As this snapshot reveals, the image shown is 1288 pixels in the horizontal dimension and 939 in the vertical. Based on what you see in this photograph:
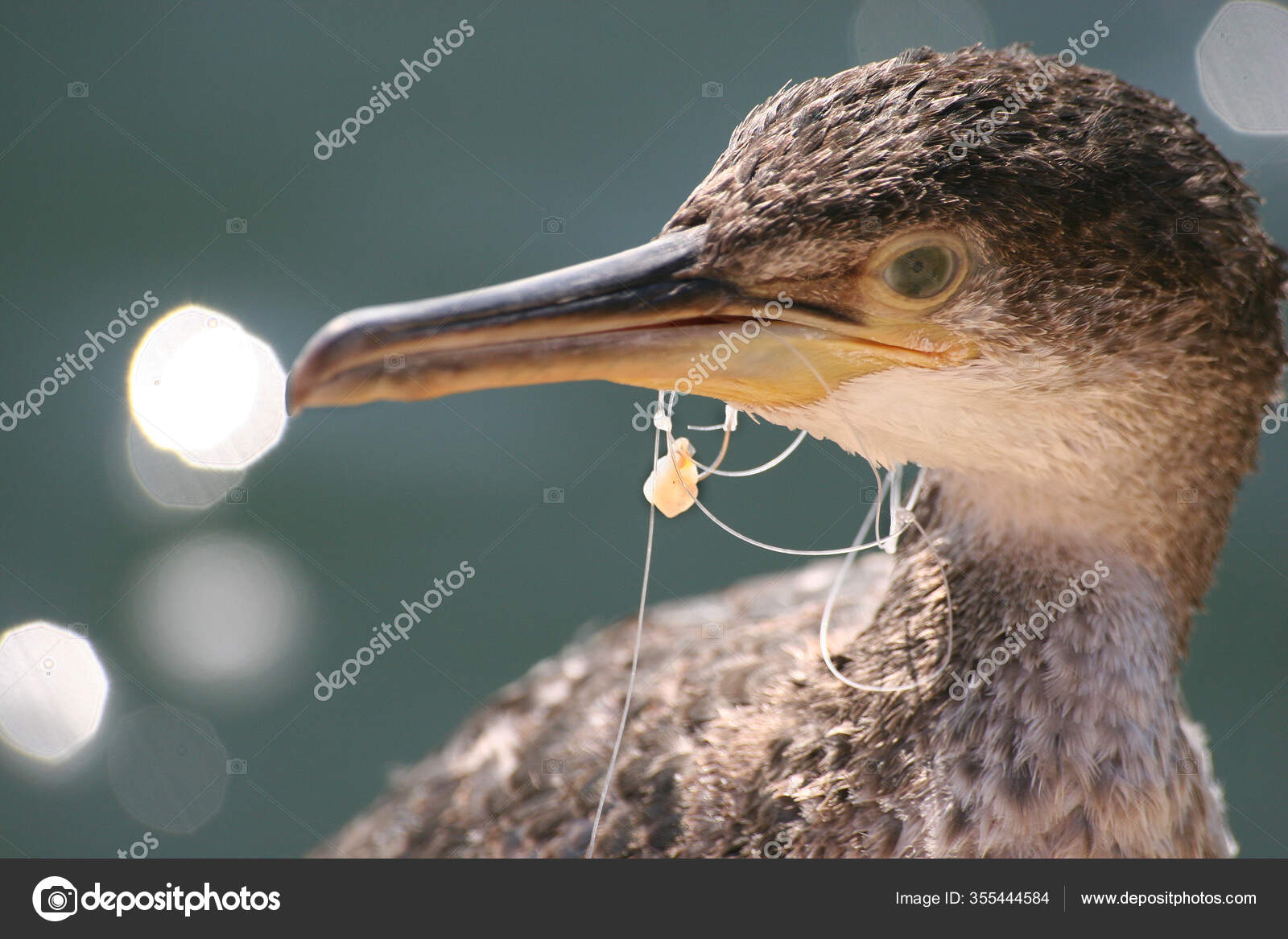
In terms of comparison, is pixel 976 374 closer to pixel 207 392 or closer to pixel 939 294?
pixel 939 294

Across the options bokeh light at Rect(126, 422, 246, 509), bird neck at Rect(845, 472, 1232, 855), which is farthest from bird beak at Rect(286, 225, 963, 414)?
bokeh light at Rect(126, 422, 246, 509)

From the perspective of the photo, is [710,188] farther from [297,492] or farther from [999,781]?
[297,492]

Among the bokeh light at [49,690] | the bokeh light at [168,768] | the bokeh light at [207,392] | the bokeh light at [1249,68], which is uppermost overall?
the bokeh light at [1249,68]

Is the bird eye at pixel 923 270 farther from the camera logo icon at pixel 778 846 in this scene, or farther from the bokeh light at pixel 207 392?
the bokeh light at pixel 207 392

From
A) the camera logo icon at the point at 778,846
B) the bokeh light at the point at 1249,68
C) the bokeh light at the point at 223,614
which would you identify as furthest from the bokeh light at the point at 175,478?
the bokeh light at the point at 1249,68

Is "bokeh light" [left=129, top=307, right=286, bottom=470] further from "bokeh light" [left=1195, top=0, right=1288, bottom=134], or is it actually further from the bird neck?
"bokeh light" [left=1195, top=0, right=1288, bottom=134]
